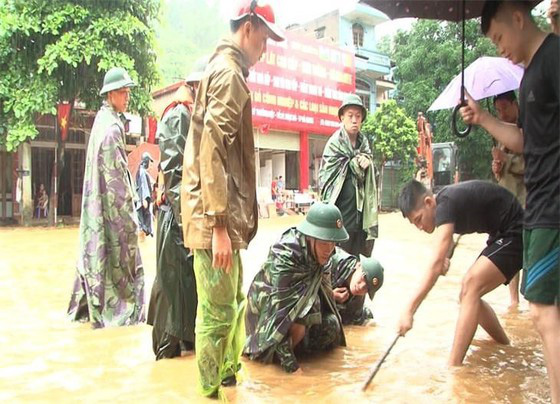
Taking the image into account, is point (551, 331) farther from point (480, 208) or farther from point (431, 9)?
point (431, 9)

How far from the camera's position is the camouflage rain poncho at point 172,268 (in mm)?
3088

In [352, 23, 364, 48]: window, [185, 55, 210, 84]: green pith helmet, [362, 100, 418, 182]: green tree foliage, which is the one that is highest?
[352, 23, 364, 48]: window

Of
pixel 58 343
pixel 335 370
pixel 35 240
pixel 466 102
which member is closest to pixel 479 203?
pixel 466 102

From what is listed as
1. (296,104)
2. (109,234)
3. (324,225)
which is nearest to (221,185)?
(324,225)

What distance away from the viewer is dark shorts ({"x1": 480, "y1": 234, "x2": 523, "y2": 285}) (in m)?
2.84

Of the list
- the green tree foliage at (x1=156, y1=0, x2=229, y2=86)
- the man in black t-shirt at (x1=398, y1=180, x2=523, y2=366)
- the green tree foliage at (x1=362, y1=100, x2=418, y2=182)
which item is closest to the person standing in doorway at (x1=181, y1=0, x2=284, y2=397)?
the man in black t-shirt at (x1=398, y1=180, x2=523, y2=366)

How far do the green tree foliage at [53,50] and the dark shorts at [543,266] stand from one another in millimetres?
12389

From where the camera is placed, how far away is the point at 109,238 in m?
4.00

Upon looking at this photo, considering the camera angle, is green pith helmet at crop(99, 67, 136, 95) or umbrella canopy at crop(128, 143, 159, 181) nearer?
green pith helmet at crop(99, 67, 136, 95)

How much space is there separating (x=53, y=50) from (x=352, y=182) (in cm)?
1086

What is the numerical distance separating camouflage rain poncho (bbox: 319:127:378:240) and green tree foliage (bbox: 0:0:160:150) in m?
9.97

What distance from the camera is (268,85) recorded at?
2069 cm

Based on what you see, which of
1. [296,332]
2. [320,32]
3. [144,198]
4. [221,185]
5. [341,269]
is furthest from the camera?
[320,32]

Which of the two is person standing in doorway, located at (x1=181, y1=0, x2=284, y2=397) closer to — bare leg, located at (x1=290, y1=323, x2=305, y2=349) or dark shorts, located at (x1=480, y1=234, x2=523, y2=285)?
bare leg, located at (x1=290, y1=323, x2=305, y2=349)
